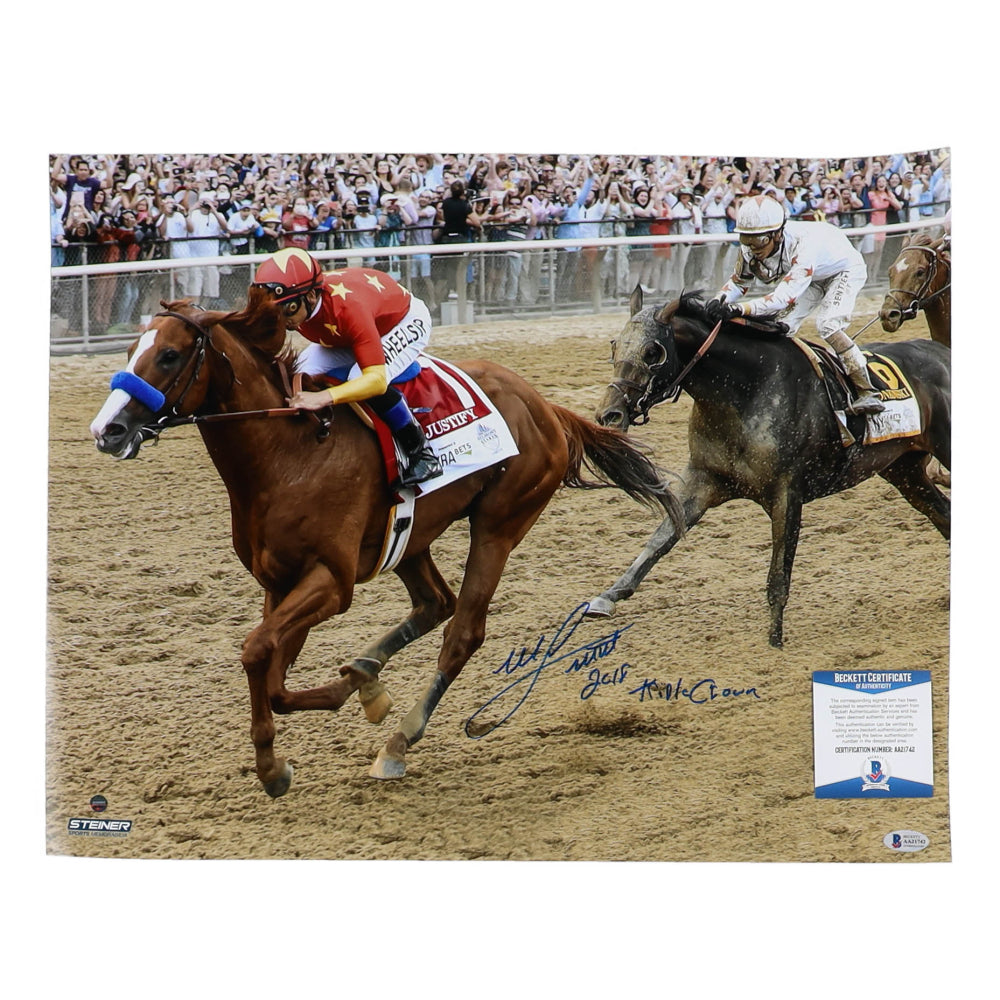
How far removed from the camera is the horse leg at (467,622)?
23.3 ft

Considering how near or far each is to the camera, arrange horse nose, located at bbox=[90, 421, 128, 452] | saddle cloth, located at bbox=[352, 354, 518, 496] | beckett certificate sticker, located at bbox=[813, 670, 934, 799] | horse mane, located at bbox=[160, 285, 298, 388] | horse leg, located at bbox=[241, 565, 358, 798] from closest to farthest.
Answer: horse nose, located at bbox=[90, 421, 128, 452], horse leg, located at bbox=[241, 565, 358, 798], horse mane, located at bbox=[160, 285, 298, 388], saddle cloth, located at bbox=[352, 354, 518, 496], beckett certificate sticker, located at bbox=[813, 670, 934, 799]

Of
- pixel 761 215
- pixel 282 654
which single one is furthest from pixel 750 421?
pixel 282 654

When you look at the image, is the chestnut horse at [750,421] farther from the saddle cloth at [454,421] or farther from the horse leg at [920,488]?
the saddle cloth at [454,421]

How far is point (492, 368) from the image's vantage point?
23.8ft

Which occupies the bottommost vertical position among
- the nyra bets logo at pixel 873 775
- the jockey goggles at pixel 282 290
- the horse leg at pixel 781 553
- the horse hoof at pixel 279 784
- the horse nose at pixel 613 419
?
the nyra bets logo at pixel 873 775

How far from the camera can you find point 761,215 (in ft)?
24.3

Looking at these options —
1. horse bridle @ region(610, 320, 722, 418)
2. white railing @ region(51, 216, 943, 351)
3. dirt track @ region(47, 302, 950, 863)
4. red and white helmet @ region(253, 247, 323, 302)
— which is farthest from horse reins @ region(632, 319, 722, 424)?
red and white helmet @ region(253, 247, 323, 302)

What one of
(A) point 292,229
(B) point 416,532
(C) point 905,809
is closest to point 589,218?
(A) point 292,229

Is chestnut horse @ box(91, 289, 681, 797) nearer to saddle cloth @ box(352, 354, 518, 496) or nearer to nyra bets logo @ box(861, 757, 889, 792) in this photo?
saddle cloth @ box(352, 354, 518, 496)

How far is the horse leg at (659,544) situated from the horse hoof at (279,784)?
1.82 meters

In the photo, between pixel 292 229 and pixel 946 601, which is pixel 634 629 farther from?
pixel 292 229

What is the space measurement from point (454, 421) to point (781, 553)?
197 centimetres

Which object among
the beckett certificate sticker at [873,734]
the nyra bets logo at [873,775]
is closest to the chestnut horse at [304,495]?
the beckett certificate sticker at [873,734]

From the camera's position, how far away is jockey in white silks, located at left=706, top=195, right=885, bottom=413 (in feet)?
24.4
